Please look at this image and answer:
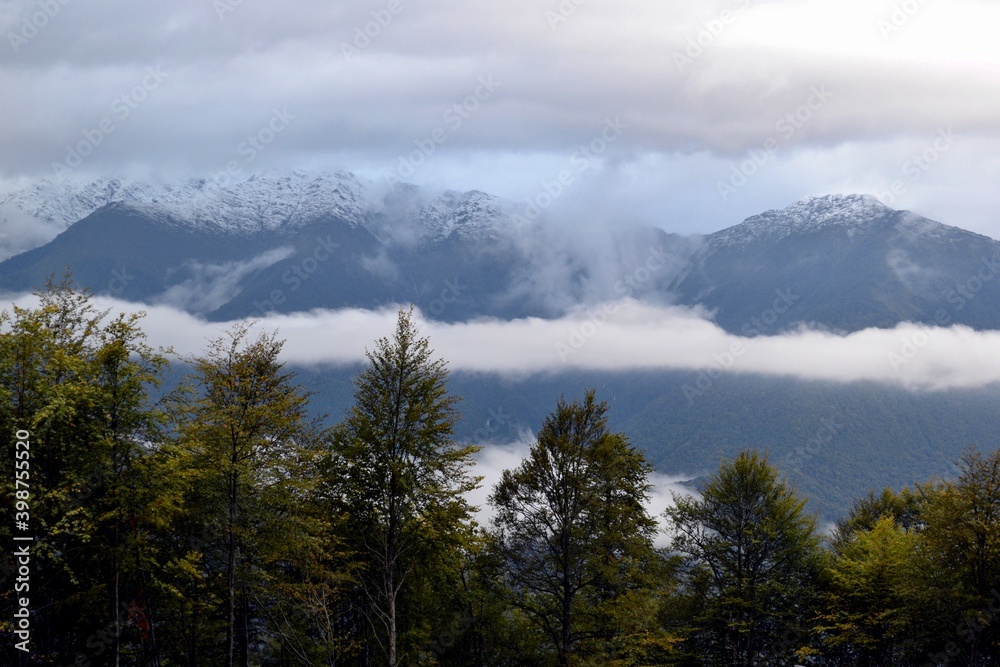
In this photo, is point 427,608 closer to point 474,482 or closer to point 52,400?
point 474,482

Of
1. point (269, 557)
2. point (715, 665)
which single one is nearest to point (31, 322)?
point (269, 557)

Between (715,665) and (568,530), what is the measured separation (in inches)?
753

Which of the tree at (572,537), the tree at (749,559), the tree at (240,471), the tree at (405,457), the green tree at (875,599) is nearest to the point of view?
the tree at (240,471)

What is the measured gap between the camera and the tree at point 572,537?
41469mm

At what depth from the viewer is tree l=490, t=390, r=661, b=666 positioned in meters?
41.5

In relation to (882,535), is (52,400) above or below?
above

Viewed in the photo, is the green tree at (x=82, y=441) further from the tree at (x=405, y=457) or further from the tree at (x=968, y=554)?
the tree at (x=968, y=554)

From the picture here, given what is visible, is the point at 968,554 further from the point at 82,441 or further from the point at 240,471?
the point at 82,441

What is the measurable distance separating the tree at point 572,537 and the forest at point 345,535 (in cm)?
10

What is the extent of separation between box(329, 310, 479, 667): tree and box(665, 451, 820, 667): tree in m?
21.9

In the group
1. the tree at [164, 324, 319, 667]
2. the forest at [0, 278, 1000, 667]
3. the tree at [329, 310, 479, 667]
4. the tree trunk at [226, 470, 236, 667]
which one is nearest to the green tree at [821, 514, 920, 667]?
the forest at [0, 278, 1000, 667]

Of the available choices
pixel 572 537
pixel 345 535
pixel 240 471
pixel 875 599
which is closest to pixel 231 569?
pixel 240 471

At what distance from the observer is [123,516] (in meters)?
33.5

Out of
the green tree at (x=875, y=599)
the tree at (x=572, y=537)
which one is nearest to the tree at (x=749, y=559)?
the green tree at (x=875, y=599)
